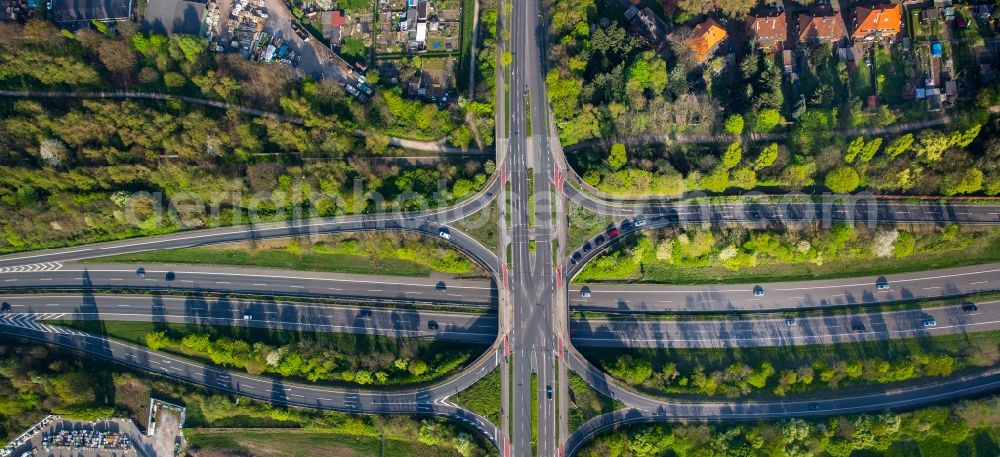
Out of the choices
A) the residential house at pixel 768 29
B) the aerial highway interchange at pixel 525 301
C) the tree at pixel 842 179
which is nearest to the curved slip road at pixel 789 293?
the aerial highway interchange at pixel 525 301

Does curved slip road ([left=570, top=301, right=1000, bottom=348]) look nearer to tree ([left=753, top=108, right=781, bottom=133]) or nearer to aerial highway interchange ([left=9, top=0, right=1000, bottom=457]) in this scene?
aerial highway interchange ([left=9, top=0, right=1000, bottom=457])

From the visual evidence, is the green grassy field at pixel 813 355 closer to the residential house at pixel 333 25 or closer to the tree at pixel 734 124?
the tree at pixel 734 124

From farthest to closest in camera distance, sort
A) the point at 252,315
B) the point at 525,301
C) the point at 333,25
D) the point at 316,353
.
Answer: the point at 333,25 < the point at 252,315 < the point at 525,301 < the point at 316,353

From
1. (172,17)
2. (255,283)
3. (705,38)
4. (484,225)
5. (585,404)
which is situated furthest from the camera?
(172,17)

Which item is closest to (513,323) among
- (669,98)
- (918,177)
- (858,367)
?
(669,98)

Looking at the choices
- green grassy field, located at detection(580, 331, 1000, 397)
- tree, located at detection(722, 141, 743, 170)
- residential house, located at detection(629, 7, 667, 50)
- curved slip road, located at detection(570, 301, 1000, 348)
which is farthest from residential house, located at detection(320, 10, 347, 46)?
green grassy field, located at detection(580, 331, 1000, 397)

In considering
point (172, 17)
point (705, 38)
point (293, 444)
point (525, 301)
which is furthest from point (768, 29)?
point (293, 444)

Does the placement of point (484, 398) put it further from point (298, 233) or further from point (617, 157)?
point (617, 157)
